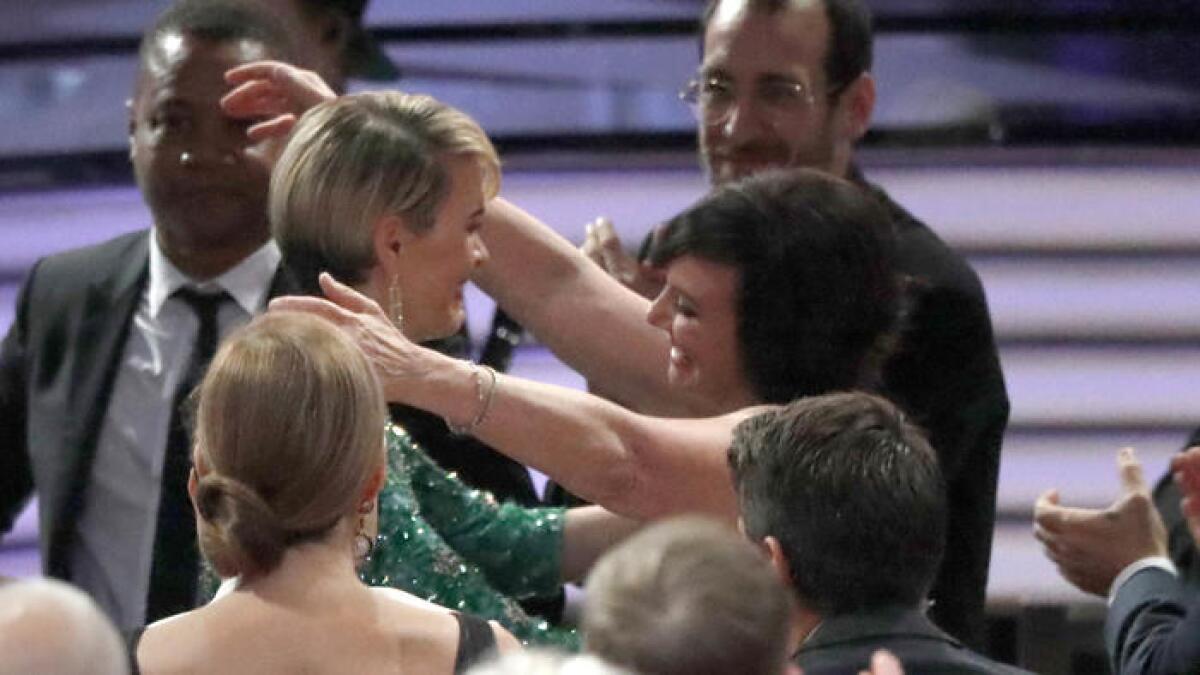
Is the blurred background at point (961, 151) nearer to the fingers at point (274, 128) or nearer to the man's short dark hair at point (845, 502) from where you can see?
the fingers at point (274, 128)

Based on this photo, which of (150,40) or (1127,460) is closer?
(1127,460)

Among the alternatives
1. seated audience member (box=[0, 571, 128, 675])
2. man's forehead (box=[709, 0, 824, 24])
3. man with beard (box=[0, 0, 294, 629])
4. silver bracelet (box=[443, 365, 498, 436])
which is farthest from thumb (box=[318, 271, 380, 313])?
man's forehead (box=[709, 0, 824, 24])

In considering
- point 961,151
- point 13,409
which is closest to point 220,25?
point 13,409

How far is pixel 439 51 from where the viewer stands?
534cm

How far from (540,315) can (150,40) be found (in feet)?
2.32

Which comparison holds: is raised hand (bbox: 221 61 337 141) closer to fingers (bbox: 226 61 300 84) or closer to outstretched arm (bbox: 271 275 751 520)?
fingers (bbox: 226 61 300 84)

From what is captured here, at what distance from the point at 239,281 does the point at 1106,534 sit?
1.28m

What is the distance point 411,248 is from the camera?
3381 mm

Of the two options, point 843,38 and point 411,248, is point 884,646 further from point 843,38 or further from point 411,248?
point 843,38

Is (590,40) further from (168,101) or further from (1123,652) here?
(1123,652)

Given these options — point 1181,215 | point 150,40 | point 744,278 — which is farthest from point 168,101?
point 1181,215

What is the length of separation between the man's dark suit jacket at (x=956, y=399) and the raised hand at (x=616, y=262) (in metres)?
0.41

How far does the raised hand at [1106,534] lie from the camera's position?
3650 millimetres

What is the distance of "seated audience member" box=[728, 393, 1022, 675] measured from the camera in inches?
109
